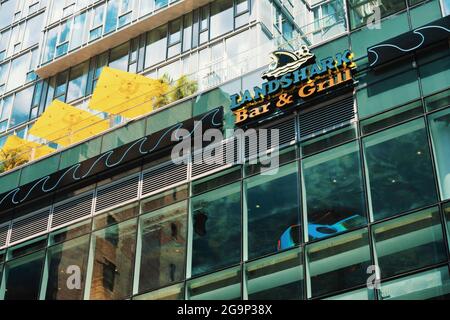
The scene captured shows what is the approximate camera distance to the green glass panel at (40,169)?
31672mm

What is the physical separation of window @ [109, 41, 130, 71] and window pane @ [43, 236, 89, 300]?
13.3 metres

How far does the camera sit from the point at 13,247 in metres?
30.7

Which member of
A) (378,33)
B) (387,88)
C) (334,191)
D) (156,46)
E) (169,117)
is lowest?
(334,191)

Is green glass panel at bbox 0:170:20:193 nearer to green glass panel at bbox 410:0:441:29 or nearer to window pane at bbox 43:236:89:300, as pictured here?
window pane at bbox 43:236:89:300

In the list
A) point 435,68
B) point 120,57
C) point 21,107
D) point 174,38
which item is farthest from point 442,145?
point 21,107

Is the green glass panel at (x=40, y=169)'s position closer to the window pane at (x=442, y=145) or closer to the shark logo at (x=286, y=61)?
the shark logo at (x=286, y=61)

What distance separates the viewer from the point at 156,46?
39.0 meters

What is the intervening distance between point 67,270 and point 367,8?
543 inches

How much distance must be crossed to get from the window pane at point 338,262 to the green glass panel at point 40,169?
43.8 ft

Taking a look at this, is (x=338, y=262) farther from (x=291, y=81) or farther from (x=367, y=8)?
(x=367, y=8)

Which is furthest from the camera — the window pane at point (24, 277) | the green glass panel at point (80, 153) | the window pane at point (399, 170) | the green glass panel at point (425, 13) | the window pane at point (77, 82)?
the window pane at point (77, 82)

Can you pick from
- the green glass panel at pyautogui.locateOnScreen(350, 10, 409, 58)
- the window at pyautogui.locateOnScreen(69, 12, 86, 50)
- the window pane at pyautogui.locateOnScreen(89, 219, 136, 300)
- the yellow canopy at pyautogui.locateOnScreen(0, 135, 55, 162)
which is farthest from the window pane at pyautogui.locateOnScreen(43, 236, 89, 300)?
the window at pyautogui.locateOnScreen(69, 12, 86, 50)

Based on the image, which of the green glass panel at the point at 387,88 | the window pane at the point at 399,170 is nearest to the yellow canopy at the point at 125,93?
the green glass panel at the point at 387,88
